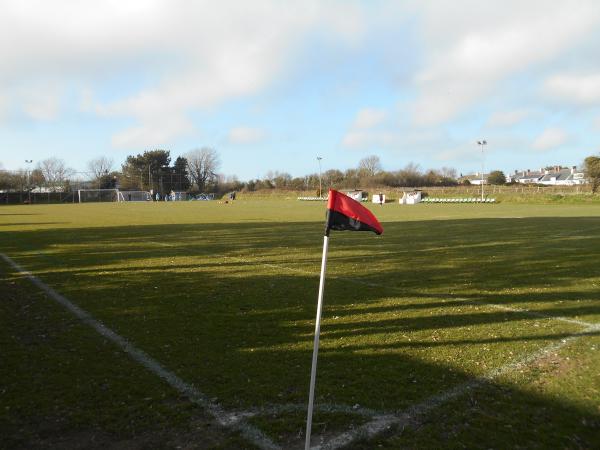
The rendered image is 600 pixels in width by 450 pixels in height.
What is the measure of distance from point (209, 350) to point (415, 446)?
307cm

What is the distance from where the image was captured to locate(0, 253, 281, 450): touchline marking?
147 inches

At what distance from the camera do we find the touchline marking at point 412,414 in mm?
3699

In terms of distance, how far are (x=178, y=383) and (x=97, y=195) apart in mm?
112659

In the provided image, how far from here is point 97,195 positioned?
350 feet

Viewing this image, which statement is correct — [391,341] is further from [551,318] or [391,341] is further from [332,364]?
[551,318]

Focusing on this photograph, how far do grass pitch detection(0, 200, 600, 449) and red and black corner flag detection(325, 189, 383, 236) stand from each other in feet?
5.67

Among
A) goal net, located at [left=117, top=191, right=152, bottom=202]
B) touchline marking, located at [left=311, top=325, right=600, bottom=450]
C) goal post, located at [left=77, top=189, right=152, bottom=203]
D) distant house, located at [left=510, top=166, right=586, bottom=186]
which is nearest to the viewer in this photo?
touchline marking, located at [left=311, top=325, right=600, bottom=450]

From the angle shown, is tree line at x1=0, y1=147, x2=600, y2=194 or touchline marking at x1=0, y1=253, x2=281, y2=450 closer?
touchline marking at x1=0, y1=253, x2=281, y2=450

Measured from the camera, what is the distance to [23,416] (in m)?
4.12

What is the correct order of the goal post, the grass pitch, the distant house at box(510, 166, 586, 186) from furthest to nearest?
the distant house at box(510, 166, 586, 186) → the goal post → the grass pitch

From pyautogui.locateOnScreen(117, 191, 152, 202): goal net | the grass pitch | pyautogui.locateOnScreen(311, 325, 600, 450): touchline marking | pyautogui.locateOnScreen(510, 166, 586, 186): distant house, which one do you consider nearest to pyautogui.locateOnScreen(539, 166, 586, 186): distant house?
pyautogui.locateOnScreen(510, 166, 586, 186): distant house

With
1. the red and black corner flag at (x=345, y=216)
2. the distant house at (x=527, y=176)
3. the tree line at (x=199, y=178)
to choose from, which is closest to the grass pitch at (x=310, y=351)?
the red and black corner flag at (x=345, y=216)

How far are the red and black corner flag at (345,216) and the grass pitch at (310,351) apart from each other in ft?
5.67

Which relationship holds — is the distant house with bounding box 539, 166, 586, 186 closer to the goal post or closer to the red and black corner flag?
the goal post
